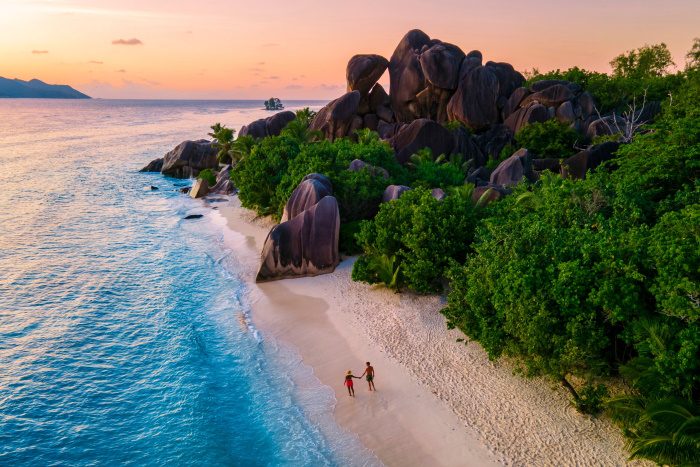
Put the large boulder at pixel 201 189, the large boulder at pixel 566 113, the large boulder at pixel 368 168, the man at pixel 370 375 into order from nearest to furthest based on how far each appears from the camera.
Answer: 1. the man at pixel 370 375
2. the large boulder at pixel 368 168
3. the large boulder at pixel 566 113
4. the large boulder at pixel 201 189

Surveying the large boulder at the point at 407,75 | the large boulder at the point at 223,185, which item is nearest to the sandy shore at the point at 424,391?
the large boulder at the point at 223,185

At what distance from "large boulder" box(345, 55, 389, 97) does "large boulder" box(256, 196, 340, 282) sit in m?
37.7

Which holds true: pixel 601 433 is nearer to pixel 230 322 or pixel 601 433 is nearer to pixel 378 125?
pixel 230 322

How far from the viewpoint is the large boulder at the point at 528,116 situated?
5175cm

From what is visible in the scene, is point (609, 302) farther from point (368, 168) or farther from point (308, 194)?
point (368, 168)

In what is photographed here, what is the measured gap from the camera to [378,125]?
2379 inches

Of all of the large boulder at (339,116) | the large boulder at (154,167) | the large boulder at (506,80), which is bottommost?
the large boulder at (154,167)

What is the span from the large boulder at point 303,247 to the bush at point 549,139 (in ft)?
97.3

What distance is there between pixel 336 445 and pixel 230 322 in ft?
34.8

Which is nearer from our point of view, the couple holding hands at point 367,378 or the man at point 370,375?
the couple holding hands at point 367,378

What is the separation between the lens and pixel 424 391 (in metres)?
16.5

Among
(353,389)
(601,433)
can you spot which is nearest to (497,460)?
(601,433)

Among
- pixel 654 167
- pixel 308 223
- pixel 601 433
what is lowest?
pixel 601 433

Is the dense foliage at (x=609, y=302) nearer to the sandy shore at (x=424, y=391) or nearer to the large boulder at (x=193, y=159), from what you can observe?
the sandy shore at (x=424, y=391)
